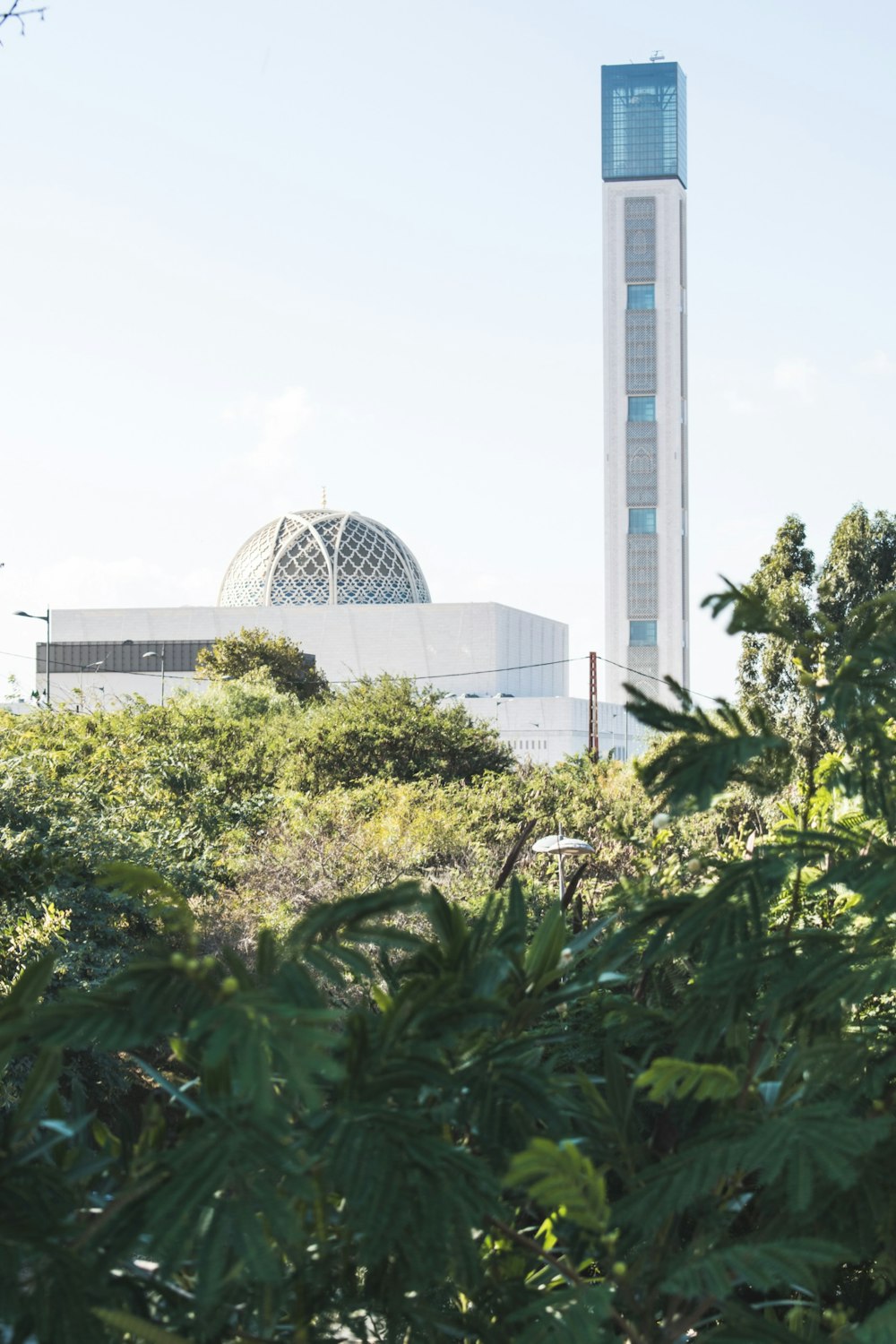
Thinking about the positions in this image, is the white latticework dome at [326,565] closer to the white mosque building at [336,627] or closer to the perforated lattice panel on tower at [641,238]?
the white mosque building at [336,627]

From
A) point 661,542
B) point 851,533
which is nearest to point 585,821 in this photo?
point 851,533

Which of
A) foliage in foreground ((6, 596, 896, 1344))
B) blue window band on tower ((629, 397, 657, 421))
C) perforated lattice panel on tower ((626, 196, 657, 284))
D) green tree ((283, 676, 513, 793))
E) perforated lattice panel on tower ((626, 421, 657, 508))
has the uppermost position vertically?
perforated lattice panel on tower ((626, 196, 657, 284))

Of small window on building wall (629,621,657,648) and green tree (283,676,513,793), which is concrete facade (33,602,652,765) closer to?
small window on building wall (629,621,657,648)

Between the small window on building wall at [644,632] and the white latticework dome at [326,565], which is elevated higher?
the white latticework dome at [326,565]

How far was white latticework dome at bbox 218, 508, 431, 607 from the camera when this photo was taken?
2768 inches

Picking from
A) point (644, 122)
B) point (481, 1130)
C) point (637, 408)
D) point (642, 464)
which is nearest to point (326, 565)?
point (642, 464)

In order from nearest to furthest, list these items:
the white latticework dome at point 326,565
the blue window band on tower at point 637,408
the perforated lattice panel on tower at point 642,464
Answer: the white latticework dome at point 326,565
the perforated lattice panel on tower at point 642,464
the blue window band on tower at point 637,408

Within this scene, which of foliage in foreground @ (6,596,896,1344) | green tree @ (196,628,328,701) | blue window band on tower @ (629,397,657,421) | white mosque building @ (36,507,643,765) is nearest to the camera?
foliage in foreground @ (6,596,896,1344)

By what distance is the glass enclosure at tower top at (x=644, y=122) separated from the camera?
91.9 meters

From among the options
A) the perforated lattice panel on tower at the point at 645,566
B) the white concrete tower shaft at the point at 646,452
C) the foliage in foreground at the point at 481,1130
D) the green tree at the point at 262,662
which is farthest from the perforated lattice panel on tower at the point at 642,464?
the foliage in foreground at the point at 481,1130

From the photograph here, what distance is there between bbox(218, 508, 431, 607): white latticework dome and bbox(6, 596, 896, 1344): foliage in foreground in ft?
224

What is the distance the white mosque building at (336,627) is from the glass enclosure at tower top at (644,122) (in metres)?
36.7

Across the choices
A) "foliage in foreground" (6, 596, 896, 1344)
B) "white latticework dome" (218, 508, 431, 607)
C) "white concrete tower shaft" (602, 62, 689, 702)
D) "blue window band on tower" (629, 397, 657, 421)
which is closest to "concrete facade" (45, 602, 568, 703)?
"white latticework dome" (218, 508, 431, 607)

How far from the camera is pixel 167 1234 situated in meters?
1.06
